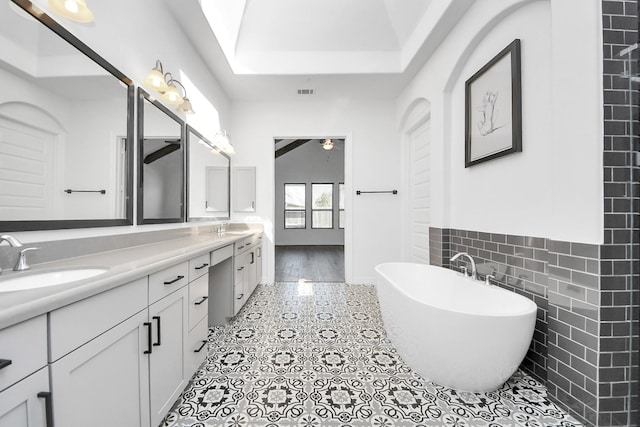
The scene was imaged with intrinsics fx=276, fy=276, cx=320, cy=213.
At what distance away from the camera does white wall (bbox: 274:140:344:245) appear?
29.1 feet

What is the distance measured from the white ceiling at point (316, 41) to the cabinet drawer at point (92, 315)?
2.49 meters

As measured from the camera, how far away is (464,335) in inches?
55.3

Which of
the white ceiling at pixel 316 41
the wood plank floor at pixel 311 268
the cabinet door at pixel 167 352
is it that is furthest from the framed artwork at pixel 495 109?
the wood plank floor at pixel 311 268

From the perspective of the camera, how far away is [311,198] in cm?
904

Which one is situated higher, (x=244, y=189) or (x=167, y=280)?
(x=244, y=189)

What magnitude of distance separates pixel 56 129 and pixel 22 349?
108 centimetres

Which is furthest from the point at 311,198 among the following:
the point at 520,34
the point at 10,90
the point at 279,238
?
the point at 10,90

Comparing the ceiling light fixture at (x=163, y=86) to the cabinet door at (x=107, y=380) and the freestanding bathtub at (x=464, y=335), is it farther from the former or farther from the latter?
the freestanding bathtub at (x=464, y=335)

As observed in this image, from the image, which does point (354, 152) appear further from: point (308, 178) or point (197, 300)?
point (308, 178)

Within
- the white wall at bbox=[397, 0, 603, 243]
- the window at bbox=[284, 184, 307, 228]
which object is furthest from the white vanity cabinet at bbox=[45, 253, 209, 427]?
the window at bbox=[284, 184, 307, 228]

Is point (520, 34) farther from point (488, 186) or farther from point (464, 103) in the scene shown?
point (488, 186)

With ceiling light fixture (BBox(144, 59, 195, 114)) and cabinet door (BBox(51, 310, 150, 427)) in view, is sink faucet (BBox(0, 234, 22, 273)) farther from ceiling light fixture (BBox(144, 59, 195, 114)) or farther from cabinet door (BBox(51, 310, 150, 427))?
ceiling light fixture (BBox(144, 59, 195, 114))

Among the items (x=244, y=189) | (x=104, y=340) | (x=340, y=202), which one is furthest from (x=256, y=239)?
(x=340, y=202)

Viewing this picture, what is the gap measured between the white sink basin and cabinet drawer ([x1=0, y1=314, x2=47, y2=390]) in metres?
0.36
